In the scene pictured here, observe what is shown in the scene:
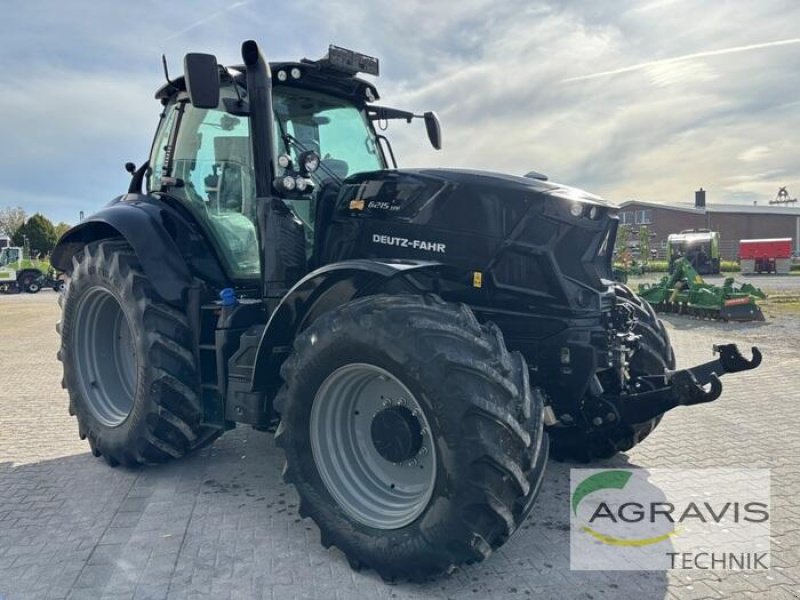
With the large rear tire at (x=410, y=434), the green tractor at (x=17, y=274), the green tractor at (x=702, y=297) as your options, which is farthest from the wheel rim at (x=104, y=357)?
the green tractor at (x=17, y=274)

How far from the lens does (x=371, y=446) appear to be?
3.43m

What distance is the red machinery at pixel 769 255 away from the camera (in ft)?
110

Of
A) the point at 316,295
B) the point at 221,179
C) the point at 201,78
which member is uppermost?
the point at 201,78

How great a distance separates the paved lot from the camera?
2.93 m

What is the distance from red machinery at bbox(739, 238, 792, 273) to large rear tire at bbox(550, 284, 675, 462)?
34.3 m

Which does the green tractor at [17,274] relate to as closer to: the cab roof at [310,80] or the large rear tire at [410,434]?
the cab roof at [310,80]

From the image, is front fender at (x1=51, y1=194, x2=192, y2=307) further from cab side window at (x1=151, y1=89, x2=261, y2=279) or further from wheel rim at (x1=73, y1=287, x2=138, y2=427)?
wheel rim at (x1=73, y1=287, x2=138, y2=427)

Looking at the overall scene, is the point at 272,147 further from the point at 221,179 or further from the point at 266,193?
the point at 221,179

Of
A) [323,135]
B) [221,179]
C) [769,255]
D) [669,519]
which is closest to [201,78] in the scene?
[221,179]

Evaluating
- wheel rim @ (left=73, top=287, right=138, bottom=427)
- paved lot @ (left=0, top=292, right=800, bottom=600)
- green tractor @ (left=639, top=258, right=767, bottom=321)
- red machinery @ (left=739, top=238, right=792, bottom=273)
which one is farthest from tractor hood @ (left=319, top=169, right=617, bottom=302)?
red machinery @ (left=739, top=238, right=792, bottom=273)

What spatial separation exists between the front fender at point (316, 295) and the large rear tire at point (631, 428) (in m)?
1.72

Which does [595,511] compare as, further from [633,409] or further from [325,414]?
[325,414]

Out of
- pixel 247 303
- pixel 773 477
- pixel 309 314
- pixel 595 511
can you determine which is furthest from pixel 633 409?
pixel 247 303

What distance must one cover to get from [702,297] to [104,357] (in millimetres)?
12072
